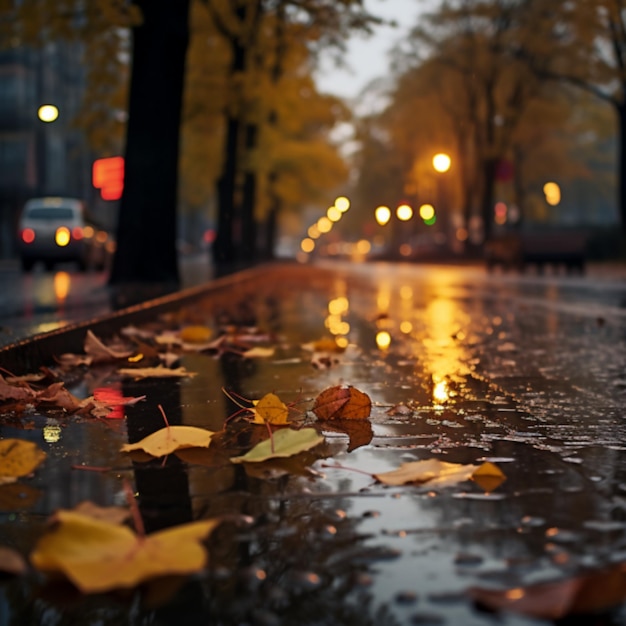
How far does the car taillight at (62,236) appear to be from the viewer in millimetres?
29266

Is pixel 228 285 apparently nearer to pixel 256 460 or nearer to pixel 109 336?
pixel 109 336

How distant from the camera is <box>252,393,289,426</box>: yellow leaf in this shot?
4617 millimetres

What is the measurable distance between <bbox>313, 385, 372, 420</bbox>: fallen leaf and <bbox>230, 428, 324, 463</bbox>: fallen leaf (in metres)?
0.86

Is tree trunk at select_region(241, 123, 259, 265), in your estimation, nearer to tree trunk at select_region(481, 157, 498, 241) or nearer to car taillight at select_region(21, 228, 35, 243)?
car taillight at select_region(21, 228, 35, 243)

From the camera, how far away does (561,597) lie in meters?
2.26

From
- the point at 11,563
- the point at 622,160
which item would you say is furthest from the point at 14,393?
the point at 622,160

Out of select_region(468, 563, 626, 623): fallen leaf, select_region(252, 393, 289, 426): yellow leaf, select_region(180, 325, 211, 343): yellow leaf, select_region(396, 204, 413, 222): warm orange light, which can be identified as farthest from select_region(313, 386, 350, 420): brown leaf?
select_region(396, 204, 413, 222): warm orange light

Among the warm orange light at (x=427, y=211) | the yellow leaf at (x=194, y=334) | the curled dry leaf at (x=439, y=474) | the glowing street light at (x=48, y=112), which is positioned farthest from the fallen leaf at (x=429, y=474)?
the warm orange light at (x=427, y=211)

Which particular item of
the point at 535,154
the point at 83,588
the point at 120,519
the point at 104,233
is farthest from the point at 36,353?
the point at 535,154

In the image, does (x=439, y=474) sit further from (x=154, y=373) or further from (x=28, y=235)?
(x=28, y=235)

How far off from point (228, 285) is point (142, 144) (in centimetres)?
453

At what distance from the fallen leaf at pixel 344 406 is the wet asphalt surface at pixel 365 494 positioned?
0.33ft

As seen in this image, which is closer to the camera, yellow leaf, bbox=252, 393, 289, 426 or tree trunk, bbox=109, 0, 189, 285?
yellow leaf, bbox=252, 393, 289, 426

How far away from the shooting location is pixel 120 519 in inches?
116
